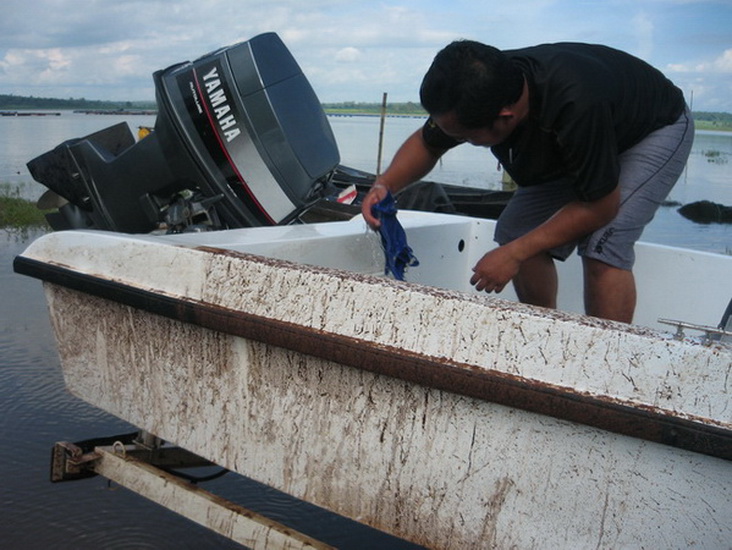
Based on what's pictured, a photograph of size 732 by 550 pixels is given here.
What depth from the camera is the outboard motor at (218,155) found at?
10.2 ft

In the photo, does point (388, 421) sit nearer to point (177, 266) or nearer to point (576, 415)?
point (576, 415)

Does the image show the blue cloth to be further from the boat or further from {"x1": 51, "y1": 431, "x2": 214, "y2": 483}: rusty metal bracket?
{"x1": 51, "y1": 431, "x2": 214, "y2": 483}: rusty metal bracket

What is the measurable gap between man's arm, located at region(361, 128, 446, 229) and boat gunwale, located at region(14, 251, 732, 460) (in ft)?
2.68

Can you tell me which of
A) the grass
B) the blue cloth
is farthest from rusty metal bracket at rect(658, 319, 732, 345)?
the grass

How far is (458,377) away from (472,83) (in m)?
0.75

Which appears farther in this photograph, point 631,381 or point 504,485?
point 504,485

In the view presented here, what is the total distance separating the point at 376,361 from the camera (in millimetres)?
1664

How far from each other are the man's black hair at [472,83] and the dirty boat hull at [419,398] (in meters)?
0.51

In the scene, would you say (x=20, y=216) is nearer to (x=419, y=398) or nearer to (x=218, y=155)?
(x=218, y=155)

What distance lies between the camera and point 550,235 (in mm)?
2004

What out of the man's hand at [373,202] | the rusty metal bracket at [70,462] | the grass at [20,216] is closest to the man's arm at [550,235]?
the man's hand at [373,202]

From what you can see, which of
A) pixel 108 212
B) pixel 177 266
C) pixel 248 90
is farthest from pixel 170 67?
pixel 177 266

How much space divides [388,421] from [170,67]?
227 centimetres

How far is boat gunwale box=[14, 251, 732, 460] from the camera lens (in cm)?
A: 143
